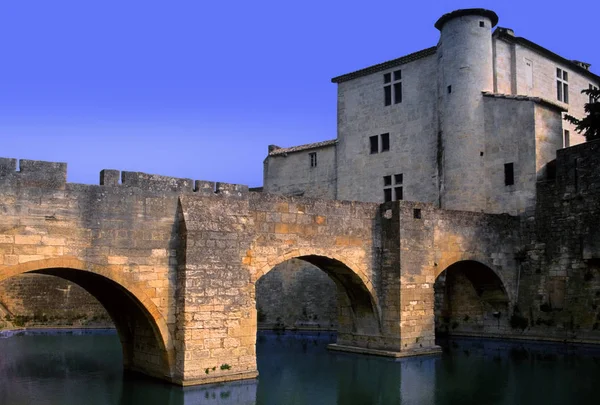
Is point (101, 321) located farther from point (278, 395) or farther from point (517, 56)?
point (517, 56)

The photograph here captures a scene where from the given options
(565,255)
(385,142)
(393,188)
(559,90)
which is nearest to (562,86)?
(559,90)

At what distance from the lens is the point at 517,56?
23750 mm

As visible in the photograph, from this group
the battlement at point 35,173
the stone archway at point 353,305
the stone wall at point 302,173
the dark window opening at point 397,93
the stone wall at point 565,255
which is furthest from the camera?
the stone wall at point 302,173

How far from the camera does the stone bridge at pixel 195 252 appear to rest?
1220cm

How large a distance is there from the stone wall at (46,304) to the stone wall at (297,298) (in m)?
6.27

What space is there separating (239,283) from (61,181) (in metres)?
4.23

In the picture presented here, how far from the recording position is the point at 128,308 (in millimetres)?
14664

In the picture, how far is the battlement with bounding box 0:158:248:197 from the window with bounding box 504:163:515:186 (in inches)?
435

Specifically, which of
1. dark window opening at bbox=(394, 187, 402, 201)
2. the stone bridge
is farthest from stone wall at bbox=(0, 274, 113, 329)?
dark window opening at bbox=(394, 187, 402, 201)

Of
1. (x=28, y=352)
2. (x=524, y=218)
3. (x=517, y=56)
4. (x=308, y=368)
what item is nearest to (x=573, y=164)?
(x=524, y=218)

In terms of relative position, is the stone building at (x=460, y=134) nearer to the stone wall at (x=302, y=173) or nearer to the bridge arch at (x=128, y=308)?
the stone wall at (x=302, y=173)

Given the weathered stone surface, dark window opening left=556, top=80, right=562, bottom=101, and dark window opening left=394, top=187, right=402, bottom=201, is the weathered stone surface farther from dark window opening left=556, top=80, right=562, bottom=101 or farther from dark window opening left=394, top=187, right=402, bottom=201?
dark window opening left=556, top=80, right=562, bottom=101

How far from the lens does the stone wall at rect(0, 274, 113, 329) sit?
24078 mm

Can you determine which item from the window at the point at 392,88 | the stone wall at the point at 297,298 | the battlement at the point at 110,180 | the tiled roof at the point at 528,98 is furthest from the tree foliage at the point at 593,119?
the battlement at the point at 110,180
